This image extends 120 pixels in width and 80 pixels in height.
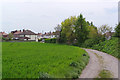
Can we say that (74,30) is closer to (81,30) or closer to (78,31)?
Result: (78,31)

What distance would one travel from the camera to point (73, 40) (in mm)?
48094

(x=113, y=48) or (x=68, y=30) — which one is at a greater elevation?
(x=68, y=30)

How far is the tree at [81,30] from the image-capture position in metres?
44.1

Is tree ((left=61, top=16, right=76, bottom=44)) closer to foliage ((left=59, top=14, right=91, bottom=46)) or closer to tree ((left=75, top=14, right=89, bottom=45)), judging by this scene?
foliage ((left=59, top=14, right=91, bottom=46))

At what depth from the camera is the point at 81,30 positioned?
145 ft

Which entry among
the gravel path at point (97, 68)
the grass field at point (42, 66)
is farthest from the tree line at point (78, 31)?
the grass field at point (42, 66)

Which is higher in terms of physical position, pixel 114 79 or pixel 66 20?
pixel 66 20

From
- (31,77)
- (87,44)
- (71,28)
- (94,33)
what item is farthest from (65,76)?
(71,28)

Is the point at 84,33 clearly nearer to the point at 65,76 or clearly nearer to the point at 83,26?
the point at 83,26

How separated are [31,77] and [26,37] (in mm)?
78409

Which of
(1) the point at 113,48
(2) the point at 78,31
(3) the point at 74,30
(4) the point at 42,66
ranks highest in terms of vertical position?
(3) the point at 74,30

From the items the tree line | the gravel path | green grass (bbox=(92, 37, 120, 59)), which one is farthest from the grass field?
Answer: the tree line

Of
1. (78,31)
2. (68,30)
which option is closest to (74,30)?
(68,30)

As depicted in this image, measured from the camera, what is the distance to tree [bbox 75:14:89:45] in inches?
1736
